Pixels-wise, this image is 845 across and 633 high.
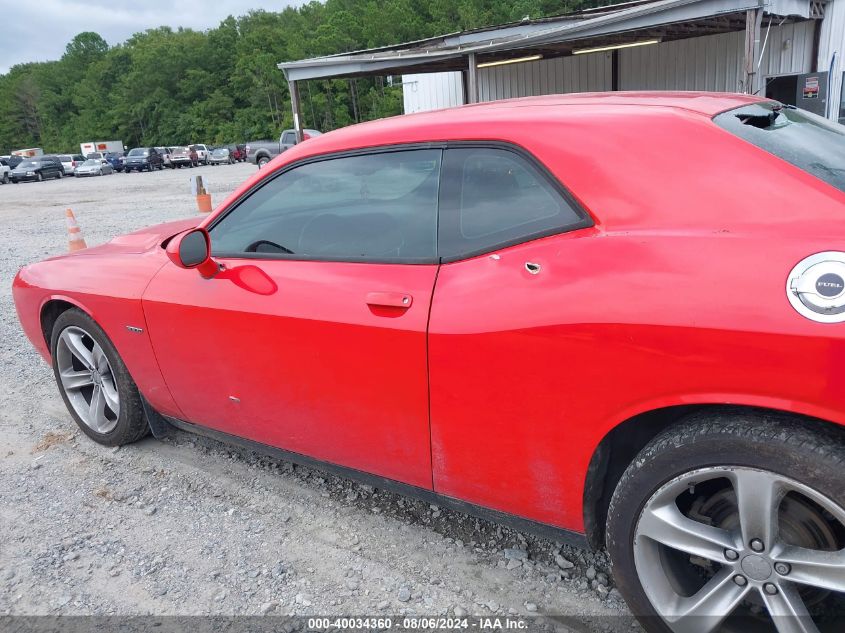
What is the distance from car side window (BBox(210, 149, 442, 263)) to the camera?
7.72 ft

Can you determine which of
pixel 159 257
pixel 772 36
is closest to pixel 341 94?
pixel 772 36

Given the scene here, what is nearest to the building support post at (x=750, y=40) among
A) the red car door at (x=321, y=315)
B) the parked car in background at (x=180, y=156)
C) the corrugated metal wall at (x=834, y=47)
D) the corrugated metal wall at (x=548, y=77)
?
the corrugated metal wall at (x=834, y=47)

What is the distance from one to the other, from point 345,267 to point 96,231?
504 inches

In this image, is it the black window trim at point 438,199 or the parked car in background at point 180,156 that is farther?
the parked car in background at point 180,156

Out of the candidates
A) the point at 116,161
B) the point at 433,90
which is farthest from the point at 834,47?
the point at 116,161

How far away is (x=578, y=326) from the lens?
6.03ft

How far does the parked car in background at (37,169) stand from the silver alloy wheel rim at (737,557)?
46.9 m

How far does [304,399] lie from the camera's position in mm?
2588

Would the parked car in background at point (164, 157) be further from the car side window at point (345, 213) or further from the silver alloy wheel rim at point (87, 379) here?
the car side window at point (345, 213)

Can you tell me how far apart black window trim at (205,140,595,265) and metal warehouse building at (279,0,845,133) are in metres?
10.3

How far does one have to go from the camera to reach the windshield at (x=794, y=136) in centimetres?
186

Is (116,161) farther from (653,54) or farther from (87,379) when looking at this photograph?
(87,379)

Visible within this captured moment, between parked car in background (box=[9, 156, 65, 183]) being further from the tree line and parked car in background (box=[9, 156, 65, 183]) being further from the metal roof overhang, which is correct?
the metal roof overhang

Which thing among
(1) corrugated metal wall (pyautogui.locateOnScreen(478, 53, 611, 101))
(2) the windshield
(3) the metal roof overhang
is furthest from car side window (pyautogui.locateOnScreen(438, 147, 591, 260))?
(1) corrugated metal wall (pyautogui.locateOnScreen(478, 53, 611, 101))
